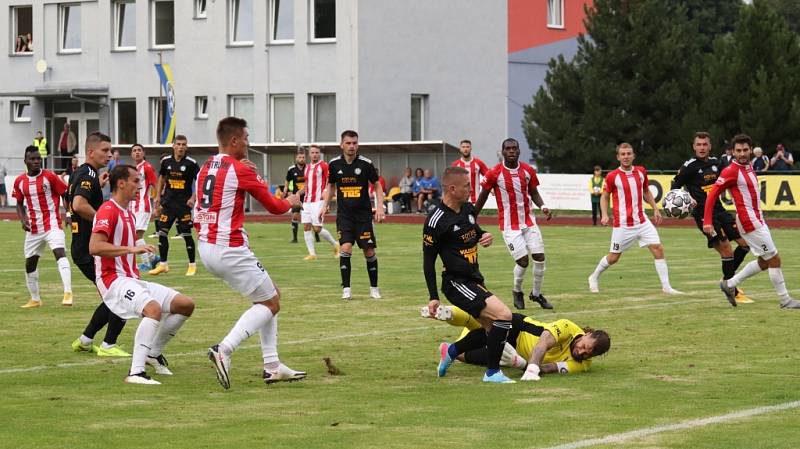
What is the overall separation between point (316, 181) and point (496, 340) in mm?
17841

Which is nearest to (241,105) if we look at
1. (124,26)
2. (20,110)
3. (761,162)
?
(124,26)

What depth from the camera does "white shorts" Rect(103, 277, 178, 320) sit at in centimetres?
1187

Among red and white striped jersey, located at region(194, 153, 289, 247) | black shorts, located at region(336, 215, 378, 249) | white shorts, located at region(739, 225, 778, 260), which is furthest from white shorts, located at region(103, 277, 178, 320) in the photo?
white shorts, located at region(739, 225, 778, 260)

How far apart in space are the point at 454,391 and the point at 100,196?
560 cm

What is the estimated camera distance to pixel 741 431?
9.48 m

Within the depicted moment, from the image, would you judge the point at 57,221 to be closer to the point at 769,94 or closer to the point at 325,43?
the point at 769,94

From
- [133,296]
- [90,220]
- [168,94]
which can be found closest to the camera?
[133,296]

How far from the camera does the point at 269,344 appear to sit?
463 inches

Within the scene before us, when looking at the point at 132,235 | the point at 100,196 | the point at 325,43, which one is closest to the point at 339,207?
the point at 100,196

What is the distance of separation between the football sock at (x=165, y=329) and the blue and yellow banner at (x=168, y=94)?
4542 centimetres

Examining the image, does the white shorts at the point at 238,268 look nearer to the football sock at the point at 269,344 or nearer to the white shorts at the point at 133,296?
the football sock at the point at 269,344

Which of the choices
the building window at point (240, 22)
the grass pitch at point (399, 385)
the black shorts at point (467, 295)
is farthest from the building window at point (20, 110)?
the black shorts at point (467, 295)

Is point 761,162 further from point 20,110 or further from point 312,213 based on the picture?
point 20,110

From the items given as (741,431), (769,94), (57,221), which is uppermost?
(769,94)
